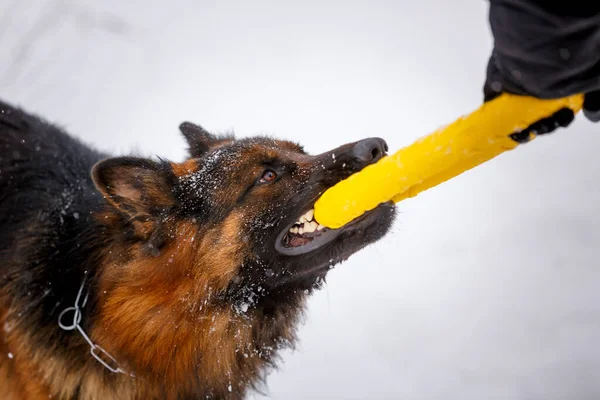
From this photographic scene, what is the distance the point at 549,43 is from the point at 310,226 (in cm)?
163

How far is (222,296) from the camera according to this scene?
288 cm

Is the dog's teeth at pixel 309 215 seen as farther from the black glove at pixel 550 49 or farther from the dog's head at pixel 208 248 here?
the black glove at pixel 550 49

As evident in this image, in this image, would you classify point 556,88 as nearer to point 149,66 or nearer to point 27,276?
point 27,276

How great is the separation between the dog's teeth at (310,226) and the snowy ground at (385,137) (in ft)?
5.22

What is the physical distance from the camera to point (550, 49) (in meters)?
1.59

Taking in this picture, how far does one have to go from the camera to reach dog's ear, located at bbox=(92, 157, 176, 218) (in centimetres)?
271

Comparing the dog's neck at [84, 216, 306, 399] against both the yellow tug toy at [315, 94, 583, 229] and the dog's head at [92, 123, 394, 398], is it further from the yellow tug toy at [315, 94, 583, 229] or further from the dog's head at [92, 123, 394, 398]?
the yellow tug toy at [315, 94, 583, 229]

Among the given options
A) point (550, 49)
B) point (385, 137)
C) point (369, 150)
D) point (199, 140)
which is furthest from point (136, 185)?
point (385, 137)

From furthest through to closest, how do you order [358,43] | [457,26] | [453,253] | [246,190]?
[358,43] → [457,26] → [453,253] → [246,190]

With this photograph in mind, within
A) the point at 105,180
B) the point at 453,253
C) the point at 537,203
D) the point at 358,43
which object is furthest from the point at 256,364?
the point at 358,43

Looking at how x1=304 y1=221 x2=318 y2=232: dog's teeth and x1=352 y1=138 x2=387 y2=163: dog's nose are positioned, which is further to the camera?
x1=304 y1=221 x2=318 y2=232: dog's teeth

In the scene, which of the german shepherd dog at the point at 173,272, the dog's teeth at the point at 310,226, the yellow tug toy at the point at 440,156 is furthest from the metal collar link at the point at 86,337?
the yellow tug toy at the point at 440,156

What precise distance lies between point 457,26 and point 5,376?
6.70 meters

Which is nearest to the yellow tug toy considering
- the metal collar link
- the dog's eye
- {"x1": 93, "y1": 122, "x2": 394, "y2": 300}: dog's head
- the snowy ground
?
Answer: {"x1": 93, "y1": 122, "x2": 394, "y2": 300}: dog's head
